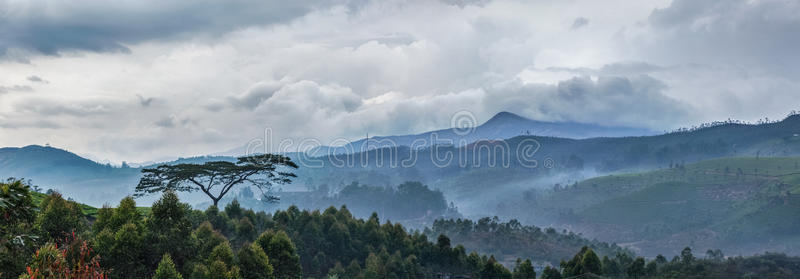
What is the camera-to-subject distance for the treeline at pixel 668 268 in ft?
201

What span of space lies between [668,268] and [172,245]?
69.0 meters

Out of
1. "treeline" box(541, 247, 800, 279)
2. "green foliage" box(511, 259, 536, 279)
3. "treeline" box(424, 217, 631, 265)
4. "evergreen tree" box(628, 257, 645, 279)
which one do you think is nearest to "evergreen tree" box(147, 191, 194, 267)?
"green foliage" box(511, 259, 536, 279)

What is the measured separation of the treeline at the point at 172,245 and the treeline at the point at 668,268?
5.44 meters

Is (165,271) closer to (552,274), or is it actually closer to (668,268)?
(552,274)

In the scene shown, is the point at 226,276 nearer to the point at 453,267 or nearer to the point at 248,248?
the point at 248,248

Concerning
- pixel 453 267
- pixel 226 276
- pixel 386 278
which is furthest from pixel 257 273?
pixel 453 267

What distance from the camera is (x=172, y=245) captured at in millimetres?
29062

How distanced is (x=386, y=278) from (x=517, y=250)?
103173 millimetres

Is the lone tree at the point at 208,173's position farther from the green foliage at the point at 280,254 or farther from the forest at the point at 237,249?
the green foliage at the point at 280,254

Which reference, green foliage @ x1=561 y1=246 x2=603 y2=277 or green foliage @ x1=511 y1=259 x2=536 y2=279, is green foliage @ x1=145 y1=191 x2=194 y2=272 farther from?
green foliage @ x1=561 y1=246 x2=603 y2=277

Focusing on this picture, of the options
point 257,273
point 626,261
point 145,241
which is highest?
point 145,241

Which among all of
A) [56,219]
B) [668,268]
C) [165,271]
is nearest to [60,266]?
[165,271]

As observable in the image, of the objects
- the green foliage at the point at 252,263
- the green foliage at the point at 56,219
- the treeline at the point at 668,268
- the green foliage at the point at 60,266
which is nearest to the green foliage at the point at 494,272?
the treeline at the point at 668,268

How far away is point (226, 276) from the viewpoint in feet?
86.2
